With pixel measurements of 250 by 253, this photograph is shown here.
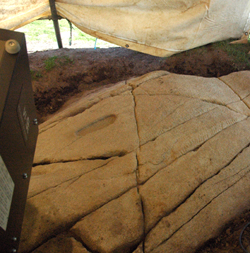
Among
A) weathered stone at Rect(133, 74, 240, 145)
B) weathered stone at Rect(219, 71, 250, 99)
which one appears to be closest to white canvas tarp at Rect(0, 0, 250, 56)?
weathered stone at Rect(219, 71, 250, 99)

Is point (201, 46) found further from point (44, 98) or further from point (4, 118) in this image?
point (4, 118)

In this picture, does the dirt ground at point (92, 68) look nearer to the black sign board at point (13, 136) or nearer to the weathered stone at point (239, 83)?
the weathered stone at point (239, 83)

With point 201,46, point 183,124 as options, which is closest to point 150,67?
point 201,46

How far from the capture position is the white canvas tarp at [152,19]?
4234 mm

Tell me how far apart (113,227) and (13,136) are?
1.33m

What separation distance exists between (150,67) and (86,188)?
3181 mm

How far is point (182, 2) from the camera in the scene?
4.24 meters

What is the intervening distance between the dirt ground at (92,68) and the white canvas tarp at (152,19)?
283 mm

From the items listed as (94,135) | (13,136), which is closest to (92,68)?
(94,135)

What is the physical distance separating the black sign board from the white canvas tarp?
341 centimetres

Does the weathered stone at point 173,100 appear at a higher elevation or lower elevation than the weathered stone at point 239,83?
higher

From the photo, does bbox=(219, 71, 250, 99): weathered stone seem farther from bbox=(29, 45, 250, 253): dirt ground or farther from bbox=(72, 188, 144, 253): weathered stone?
bbox=(72, 188, 144, 253): weathered stone

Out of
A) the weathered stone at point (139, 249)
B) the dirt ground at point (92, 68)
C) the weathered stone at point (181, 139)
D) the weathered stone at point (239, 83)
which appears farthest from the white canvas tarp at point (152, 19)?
the weathered stone at point (139, 249)

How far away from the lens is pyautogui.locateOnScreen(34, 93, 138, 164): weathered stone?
2.65 meters
